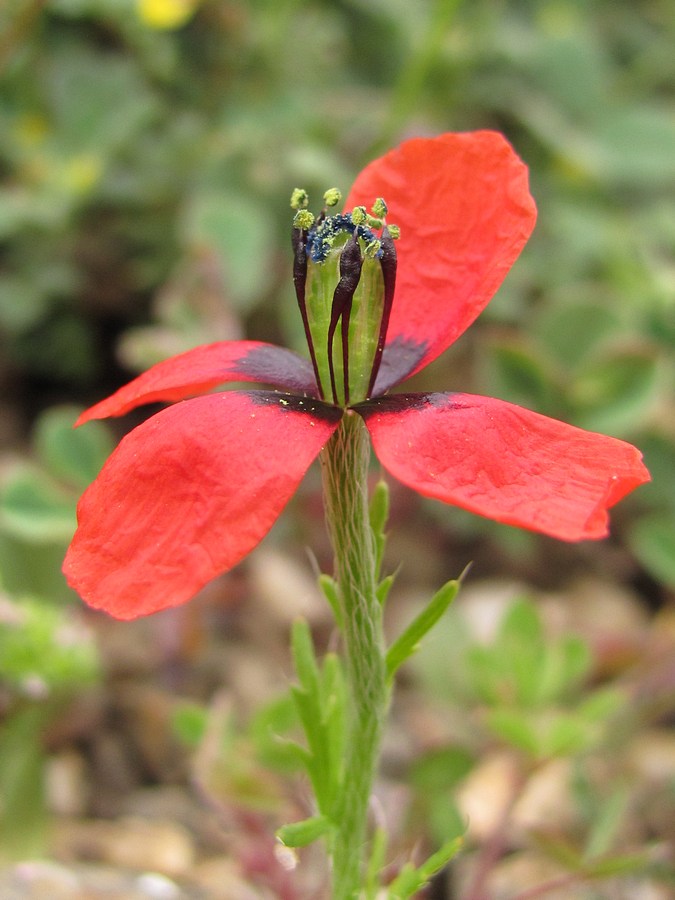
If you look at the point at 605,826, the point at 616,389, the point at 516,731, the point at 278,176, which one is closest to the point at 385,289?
the point at 516,731

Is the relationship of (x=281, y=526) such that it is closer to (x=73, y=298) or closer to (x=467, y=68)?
(x=73, y=298)

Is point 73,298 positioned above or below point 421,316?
below

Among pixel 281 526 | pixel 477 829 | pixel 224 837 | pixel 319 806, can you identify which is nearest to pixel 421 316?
pixel 319 806

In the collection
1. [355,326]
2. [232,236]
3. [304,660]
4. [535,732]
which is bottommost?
[535,732]

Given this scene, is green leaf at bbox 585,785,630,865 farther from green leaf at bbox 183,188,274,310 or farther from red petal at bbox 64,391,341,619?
green leaf at bbox 183,188,274,310

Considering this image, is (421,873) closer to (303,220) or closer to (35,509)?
(303,220)

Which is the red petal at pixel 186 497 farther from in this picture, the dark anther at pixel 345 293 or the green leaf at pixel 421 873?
the green leaf at pixel 421 873
